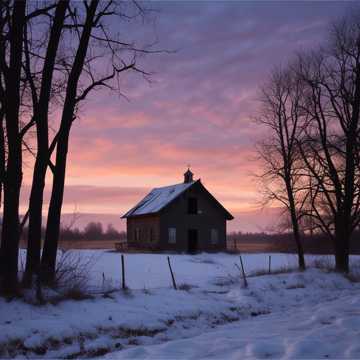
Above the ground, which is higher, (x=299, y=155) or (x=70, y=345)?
(x=299, y=155)

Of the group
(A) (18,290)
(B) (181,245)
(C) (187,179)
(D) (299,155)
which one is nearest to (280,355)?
(A) (18,290)

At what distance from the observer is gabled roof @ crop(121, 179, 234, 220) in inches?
1741

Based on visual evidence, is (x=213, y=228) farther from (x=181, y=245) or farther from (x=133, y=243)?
(x=133, y=243)

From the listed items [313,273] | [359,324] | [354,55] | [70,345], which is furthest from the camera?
[354,55]

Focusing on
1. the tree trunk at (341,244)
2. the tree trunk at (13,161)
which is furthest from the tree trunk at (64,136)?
the tree trunk at (341,244)

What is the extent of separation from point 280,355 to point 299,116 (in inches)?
736

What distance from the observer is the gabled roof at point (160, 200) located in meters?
44.2

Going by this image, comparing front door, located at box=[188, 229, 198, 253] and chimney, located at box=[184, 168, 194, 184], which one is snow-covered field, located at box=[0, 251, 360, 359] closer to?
front door, located at box=[188, 229, 198, 253]

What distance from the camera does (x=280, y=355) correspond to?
813 centimetres

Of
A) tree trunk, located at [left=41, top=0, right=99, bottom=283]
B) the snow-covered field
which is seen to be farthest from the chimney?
tree trunk, located at [left=41, top=0, right=99, bottom=283]

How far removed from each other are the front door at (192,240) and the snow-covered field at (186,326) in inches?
1111

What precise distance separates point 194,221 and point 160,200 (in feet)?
12.5

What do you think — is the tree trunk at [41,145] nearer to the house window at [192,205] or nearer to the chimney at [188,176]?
the house window at [192,205]

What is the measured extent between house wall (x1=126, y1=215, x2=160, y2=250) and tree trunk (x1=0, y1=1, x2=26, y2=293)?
31.5 meters
